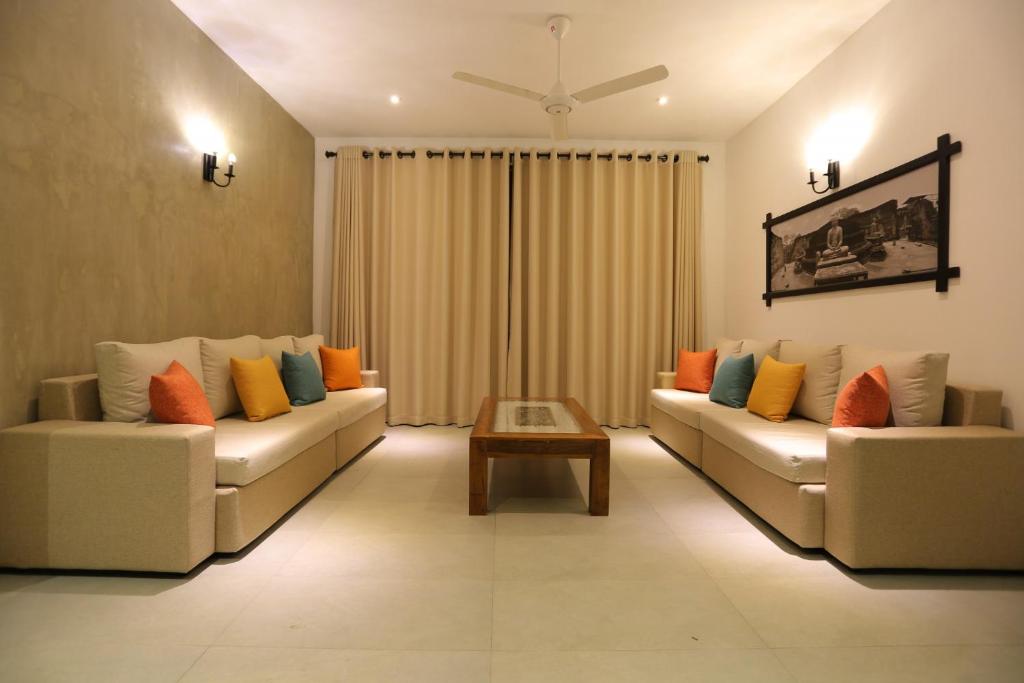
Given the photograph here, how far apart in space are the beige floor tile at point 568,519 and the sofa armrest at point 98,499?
1400 millimetres

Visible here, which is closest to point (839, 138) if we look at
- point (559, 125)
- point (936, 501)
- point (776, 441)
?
point (559, 125)

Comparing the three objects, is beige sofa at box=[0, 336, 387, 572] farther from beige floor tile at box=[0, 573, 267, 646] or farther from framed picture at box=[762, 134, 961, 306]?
framed picture at box=[762, 134, 961, 306]

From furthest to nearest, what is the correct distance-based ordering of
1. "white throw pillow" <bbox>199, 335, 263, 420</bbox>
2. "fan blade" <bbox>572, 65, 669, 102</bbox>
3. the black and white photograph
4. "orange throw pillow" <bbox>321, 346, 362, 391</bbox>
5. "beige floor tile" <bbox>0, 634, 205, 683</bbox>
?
1. "orange throw pillow" <bbox>321, 346, 362, 391</bbox>
2. "white throw pillow" <bbox>199, 335, 263, 420</bbox>
3. "fan blade" <bbox>572, 65, 669, 102</bbox>
4. the black and white photograph
5. "beige floor tile" <bbox>0, 634, 205, 683</bbox>

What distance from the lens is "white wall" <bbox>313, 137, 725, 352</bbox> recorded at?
17.5 feet

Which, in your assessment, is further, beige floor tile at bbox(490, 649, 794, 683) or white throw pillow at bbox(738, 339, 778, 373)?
white throw pillow at bbox(738, 339, 778, 373)

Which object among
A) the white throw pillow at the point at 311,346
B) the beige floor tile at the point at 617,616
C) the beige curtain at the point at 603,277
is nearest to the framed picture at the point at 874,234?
the beige curtain at the point at 603,277

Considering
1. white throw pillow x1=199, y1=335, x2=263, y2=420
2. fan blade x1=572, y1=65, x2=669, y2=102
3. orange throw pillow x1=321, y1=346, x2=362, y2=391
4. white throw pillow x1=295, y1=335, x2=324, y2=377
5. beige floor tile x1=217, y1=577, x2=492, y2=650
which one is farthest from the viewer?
orange throw pillow x1=321, y1=346, x2=362, y2=391

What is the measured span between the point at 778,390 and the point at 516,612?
2.28 m

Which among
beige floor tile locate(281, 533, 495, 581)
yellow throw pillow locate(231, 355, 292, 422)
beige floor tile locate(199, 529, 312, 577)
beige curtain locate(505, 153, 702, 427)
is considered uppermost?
beige curtain locate(505, 153, 702, 427)

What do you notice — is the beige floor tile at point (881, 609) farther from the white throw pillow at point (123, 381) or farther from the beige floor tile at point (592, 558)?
the white throw pillow at point (123, 381)

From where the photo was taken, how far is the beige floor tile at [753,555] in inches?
86.0

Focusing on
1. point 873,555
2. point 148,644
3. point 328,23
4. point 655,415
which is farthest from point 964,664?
point 328,23

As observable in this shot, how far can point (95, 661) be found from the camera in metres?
1.55

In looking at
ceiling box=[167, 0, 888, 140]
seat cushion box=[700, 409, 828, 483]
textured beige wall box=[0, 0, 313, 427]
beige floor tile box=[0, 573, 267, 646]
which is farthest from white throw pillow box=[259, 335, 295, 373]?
seat cushion box=[700, 409, 828, 483]
